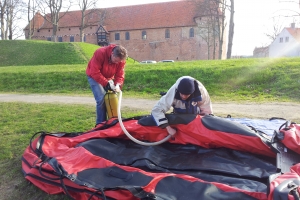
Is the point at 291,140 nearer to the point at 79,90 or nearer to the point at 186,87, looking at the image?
the point at 186,87

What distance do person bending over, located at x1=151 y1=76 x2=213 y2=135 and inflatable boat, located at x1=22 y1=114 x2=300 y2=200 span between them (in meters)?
0.15

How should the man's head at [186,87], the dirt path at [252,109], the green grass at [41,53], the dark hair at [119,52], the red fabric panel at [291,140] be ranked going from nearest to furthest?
1. the red fabric panel at [291,140]
2. the man's head at [186,87]
3. the dark hair at [119,52]
4. the dirt path at [252,109]
5. the green grass at [41,53]

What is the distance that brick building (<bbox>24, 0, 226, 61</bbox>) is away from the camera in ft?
136

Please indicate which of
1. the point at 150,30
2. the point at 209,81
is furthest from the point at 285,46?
the point at 209,81

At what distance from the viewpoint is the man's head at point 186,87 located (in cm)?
315

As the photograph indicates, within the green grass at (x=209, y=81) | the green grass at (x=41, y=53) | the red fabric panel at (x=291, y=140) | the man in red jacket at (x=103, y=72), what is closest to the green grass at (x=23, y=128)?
the man in red jacket at (x=103, y=72)

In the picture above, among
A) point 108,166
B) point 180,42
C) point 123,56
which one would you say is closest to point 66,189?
point 108,166

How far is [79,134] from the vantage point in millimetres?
3729

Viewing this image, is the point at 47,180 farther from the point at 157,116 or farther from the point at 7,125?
the point at 7,125

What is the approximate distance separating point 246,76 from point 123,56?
7.13 meters

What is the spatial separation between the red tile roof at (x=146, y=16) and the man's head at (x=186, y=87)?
39683 mm

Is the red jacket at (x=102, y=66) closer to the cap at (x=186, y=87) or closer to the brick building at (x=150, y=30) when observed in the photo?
the cap at (x=186, y=87)

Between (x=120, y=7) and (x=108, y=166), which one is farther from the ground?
(x=120, y=7)

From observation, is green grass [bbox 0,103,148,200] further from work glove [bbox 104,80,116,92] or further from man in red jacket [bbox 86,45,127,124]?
work glove [bbox 104,80,116,92]
